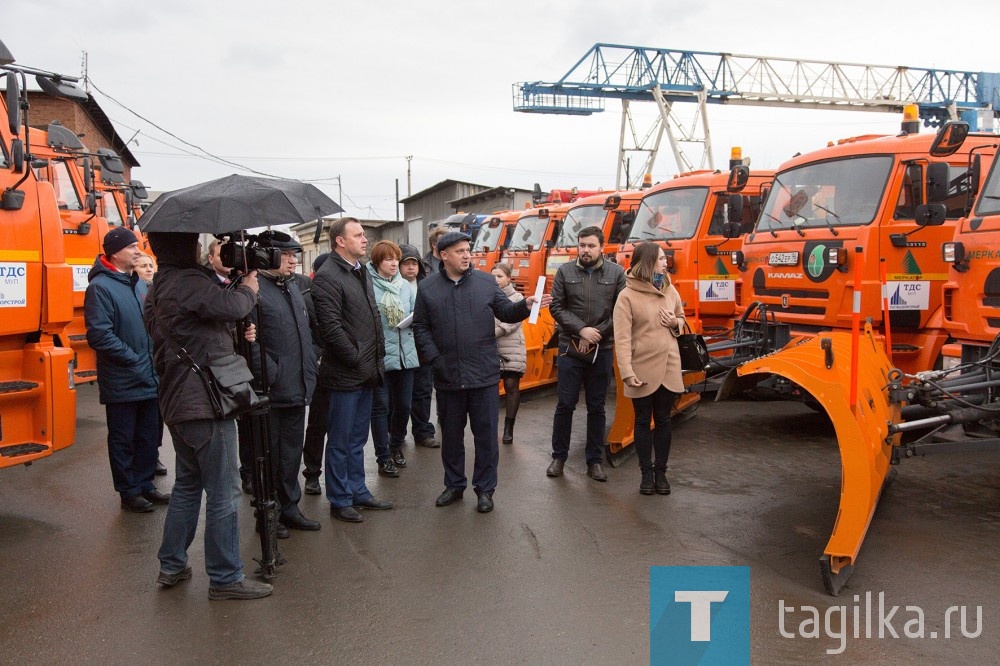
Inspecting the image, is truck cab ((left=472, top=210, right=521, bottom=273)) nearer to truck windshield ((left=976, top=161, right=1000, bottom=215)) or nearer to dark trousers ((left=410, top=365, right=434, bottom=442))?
dark trousers ((left=410, top=365, right=434, bottom=442))

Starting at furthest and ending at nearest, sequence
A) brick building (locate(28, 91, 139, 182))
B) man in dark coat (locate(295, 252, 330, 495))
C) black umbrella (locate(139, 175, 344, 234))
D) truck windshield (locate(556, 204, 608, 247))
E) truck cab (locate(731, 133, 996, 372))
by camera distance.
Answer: brick building (locate(28, 91, 139, 182))
truck windshield (locate(556, 204, 608, 247))
truck cab (locate(731, 133, 996, 372))
man in dark coat (locate(295, 252, 330, 495))
black umbrella (locate(139, 175, 344, 234))

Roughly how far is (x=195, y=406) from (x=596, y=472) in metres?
3.40

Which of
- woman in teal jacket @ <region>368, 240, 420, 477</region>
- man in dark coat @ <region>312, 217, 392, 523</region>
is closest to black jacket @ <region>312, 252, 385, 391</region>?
man in dark coat @ <region>312, 217, 392, 523</region>

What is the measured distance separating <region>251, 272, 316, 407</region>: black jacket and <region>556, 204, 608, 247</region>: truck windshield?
9.35 meters

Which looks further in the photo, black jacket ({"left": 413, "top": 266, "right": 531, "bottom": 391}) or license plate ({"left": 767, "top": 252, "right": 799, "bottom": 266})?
license plate ({"left": 767, "top": 252, "right": 799, "bottom": 266})

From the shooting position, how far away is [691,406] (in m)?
8.80

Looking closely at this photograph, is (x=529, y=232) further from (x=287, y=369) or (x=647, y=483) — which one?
(x=287, y=369)

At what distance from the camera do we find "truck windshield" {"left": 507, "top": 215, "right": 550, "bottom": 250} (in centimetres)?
1620

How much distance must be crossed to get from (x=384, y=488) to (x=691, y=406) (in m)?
3.89

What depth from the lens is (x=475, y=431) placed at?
5809 millimetres

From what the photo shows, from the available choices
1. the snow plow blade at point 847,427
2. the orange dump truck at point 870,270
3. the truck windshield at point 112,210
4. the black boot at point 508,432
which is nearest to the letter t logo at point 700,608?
the snow plow blade at point 847,427

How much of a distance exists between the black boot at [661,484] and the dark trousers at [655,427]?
0.03 meters

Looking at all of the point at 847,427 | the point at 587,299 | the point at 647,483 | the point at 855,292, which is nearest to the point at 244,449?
the point at 587,299

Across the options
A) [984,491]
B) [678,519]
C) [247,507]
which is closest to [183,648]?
[247,507]
